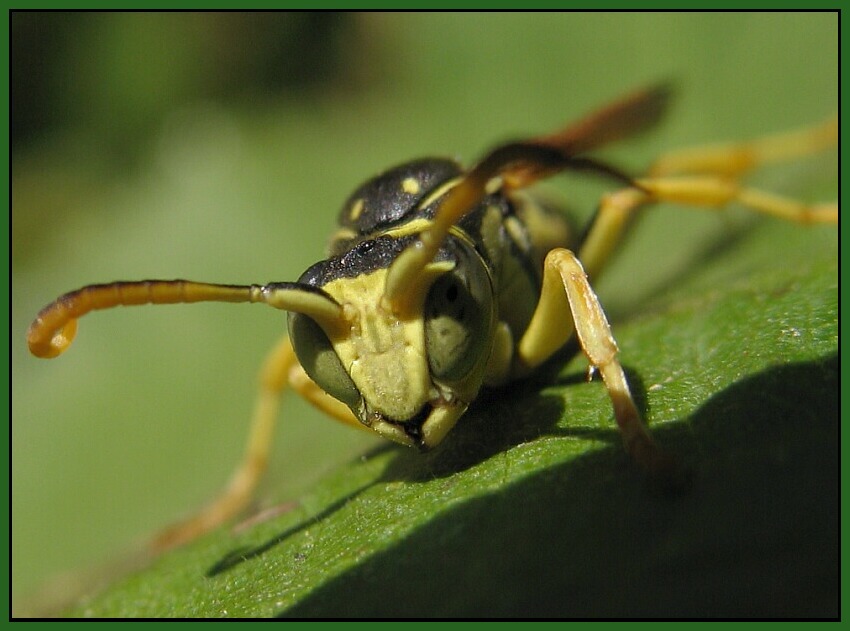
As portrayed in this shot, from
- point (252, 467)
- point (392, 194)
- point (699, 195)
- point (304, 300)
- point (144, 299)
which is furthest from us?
point (252, 467)

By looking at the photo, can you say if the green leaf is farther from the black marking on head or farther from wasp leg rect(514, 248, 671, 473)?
the black marking on head

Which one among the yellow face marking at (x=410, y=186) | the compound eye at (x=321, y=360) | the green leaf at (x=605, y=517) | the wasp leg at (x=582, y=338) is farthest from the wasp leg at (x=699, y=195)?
the compound eye at (x=321, y=360)

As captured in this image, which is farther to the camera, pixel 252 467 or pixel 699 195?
pixel 252 467

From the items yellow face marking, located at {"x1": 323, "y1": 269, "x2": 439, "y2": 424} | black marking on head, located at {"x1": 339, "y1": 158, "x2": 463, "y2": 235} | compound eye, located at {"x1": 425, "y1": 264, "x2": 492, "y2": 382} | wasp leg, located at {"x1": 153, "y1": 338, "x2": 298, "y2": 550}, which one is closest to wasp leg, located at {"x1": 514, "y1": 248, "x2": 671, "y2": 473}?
compound eye, located at {"x1": 425, "y1": 264, "x2": 492, "y2": 382}

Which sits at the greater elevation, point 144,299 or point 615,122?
point 144,299

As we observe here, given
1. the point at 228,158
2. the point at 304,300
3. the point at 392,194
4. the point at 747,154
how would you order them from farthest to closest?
the point at 228,158
the point at 747,154
the point at 392,194
the point at 304,300

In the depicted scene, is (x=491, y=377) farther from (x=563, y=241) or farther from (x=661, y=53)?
(x=661, y=53)

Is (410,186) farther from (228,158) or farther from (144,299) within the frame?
(228,158)

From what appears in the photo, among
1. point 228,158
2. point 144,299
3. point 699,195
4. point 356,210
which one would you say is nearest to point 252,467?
point 356,210

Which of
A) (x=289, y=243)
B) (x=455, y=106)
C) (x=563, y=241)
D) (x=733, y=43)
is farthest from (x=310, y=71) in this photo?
(x=563, y=241)
